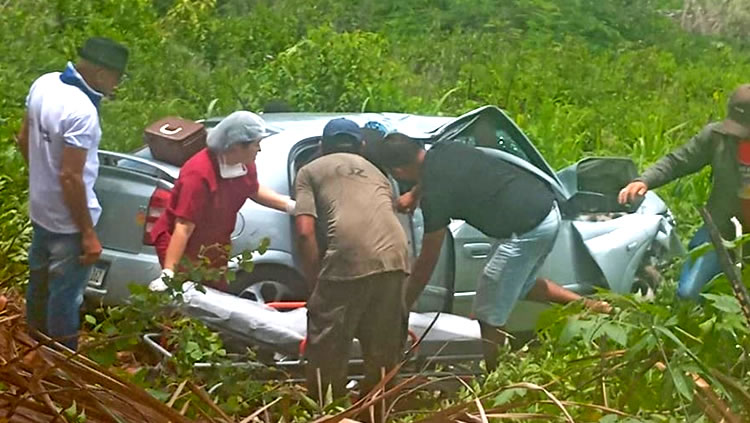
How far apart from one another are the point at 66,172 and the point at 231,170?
25 cm

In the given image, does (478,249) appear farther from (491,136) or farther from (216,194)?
(216,194)

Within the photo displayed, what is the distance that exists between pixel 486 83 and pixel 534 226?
225 millimetres

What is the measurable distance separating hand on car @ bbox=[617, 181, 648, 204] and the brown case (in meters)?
0.62

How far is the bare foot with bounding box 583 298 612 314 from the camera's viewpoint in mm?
1646

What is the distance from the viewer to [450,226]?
1.82 m

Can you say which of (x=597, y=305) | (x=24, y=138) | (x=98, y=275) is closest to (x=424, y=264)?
(x=597, y=305)

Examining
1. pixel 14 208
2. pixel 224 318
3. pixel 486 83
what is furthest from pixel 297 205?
pixel 14 208

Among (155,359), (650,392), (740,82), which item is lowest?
(155,359)

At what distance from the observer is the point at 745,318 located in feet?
4.58

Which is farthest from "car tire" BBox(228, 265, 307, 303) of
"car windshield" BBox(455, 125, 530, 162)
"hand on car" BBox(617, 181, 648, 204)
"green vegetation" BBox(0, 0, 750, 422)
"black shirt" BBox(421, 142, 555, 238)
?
"hand on car" BBox(617, 181, 648, 204)

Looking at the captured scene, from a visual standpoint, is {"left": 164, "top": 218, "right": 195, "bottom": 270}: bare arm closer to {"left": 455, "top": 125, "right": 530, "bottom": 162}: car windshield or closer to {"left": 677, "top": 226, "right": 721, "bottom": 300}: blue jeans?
{"left": 455, "top": 125, "right": 530, "bottom": 162}: car windshield

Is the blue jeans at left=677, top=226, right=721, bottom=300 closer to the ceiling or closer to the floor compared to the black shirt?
closer to the floor

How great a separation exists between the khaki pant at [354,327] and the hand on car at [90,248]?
339 millimetres

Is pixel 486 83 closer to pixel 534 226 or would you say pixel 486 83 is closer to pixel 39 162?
pixel 534 226
